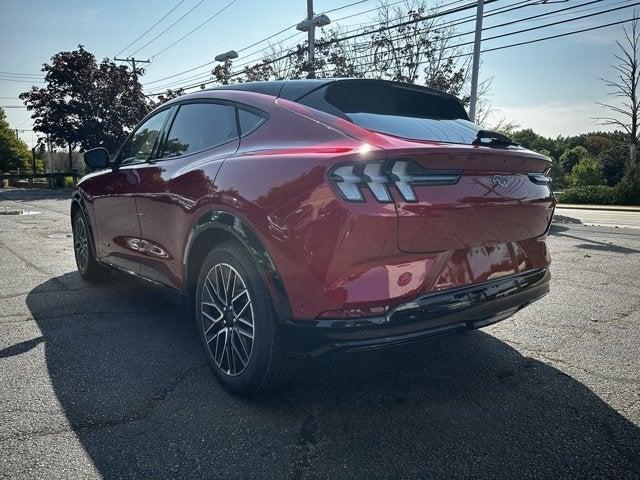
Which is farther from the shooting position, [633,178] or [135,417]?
[633,178]

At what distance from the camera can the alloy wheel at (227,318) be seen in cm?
236

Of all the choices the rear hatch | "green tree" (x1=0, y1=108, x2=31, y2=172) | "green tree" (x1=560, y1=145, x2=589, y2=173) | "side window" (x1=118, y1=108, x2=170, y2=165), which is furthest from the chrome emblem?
"green tree" (x1=0, y1=108, x2=31, y2=172)

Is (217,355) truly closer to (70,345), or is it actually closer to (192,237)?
(192,237)

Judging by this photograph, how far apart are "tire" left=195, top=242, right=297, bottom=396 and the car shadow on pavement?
0.16m

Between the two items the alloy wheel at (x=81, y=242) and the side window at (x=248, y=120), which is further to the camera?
the alloy wheel at (x=81, y=242)

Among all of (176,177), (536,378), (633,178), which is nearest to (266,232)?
(176,177)

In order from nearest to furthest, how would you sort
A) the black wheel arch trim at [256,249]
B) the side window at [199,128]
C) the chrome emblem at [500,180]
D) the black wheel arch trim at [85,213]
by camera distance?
the black wheel arch trim at [256,249], the chrome emblem at [500,180], the side window at [199,128], the black wheel arch trim at [85,213]

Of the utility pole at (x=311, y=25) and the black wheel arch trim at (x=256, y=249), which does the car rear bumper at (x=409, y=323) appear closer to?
the black wheel arch trim at (x=256, y=249)

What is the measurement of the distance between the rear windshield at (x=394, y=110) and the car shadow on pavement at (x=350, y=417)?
1337 millimetres

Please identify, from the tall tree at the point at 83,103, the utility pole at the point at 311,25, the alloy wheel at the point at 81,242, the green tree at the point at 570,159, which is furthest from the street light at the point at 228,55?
the green tree at the point at 570,159

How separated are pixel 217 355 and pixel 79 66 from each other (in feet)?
107

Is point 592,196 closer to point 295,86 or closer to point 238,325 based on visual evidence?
point 295,86

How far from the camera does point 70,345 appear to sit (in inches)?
125

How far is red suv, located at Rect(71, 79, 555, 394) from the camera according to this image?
193cm
